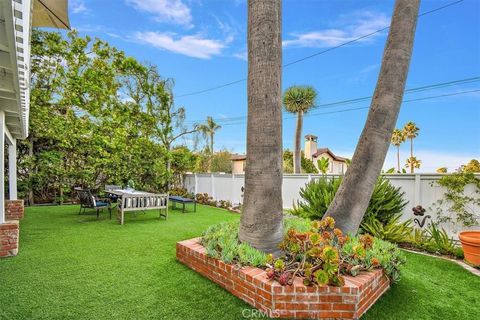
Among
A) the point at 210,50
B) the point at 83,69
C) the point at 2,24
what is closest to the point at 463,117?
the point at 210,50

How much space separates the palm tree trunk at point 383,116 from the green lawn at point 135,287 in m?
1.23

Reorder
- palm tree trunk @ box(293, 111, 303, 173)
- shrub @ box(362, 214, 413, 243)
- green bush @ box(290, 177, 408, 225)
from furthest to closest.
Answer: palm tree trunk @ box(293, 111, 303, 173)
green bush @ box(290, 177, 408, 225)
shrub @ box(362, 214, 413, 243)

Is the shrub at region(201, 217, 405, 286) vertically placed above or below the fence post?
below

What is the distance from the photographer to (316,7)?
8883mm

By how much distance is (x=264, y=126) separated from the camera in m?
3.04

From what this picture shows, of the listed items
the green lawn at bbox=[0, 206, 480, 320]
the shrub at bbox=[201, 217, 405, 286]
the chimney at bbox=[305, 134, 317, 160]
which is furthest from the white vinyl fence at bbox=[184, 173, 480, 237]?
the chimney at bbox=[305, 134, 317, 160]

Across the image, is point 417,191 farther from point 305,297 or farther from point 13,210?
point 13,210

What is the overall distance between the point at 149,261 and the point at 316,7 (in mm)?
9745

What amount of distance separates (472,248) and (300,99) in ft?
46.1

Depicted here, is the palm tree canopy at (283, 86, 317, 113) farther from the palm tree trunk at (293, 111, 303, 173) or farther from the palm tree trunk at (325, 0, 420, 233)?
the palm tree trunk at (325, 0, 420, 233)

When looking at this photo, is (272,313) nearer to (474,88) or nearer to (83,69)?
(83,69)

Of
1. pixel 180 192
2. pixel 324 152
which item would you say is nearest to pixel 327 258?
pixel 180 192

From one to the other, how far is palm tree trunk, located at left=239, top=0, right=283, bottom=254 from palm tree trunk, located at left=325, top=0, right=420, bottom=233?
128cm

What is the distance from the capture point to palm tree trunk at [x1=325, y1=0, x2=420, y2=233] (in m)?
3.63
